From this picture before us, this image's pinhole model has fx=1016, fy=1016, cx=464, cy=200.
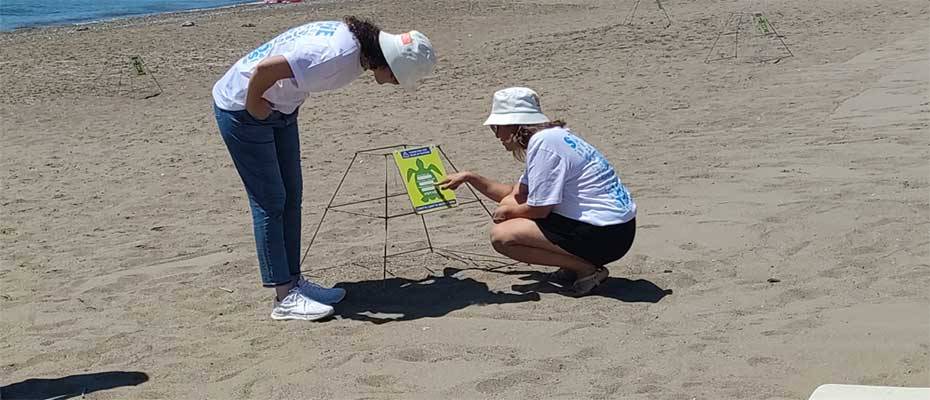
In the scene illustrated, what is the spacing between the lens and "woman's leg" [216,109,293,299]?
13.5ft

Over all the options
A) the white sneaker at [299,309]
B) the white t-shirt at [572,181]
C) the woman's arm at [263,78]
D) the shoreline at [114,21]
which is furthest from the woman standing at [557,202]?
the shoreline at [114,21]

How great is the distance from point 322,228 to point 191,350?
194 centimetres

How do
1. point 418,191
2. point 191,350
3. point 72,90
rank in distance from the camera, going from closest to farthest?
point 191,350 < point 418,191 < point 72,90

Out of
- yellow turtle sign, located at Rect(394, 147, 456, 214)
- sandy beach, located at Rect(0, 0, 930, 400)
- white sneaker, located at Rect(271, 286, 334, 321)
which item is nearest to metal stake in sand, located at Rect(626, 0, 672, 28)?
sandy beach, located at Rect(0, 0, 930, 400)

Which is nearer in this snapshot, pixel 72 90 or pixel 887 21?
pixel 72 90

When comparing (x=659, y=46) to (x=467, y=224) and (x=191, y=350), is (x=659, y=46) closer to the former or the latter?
(x=467, y=224)

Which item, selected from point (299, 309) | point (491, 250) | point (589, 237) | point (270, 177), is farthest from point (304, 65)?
point (491, 250)

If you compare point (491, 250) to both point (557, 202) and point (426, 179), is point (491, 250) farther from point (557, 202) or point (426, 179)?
point (557, 202)

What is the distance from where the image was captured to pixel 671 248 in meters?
5.02

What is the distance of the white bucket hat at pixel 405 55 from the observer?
3.92 m

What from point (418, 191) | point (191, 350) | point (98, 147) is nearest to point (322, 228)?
point (418, 191)

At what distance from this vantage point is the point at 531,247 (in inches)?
177

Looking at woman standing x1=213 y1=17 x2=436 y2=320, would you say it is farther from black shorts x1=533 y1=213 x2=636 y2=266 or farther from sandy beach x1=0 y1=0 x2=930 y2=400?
black shorts x1=533 y1=213 x2=636 y2=266

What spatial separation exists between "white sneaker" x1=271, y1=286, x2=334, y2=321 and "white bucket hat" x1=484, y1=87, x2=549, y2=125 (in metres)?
1.07
